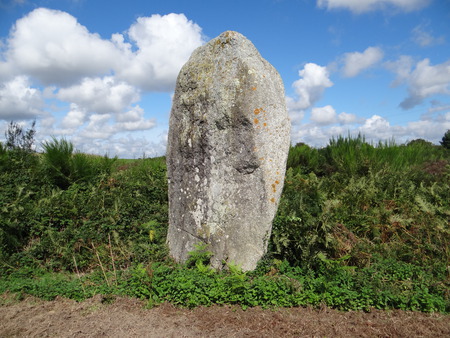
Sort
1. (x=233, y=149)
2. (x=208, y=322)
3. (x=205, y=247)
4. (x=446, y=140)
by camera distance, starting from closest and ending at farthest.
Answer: (x=208, y=322) → (x=233, y=149) → (x=205, y=247) → (x=446, y=140)

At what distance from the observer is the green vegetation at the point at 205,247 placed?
14.2ft

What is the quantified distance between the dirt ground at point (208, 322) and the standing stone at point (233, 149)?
993 mm

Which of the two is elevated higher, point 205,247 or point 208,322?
point 205,247

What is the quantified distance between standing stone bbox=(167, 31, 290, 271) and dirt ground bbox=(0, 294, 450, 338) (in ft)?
3.26

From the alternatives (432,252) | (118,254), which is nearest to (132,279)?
(118,254)

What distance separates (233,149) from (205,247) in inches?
57.5

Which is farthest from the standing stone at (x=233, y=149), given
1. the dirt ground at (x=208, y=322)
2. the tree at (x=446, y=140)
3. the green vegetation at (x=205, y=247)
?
the tree at (x=446, y=140)

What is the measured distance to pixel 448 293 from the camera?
4.30m

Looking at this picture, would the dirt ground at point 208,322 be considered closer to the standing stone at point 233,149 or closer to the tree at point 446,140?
the standing stone at point 233,149

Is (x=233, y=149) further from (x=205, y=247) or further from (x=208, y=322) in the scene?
(x=208, y=322)

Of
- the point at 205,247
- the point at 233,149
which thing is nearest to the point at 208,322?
the point at 205,247

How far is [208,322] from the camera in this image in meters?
3.89

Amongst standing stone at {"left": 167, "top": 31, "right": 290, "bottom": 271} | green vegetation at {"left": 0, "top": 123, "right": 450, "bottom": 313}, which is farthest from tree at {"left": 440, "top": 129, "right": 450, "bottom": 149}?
standing stone at {"left": 167, "top": 31, "right": 290, "bottom": 271}

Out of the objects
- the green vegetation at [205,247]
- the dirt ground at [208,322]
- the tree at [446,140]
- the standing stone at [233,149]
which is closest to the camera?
the dirt ground at [208,322]
